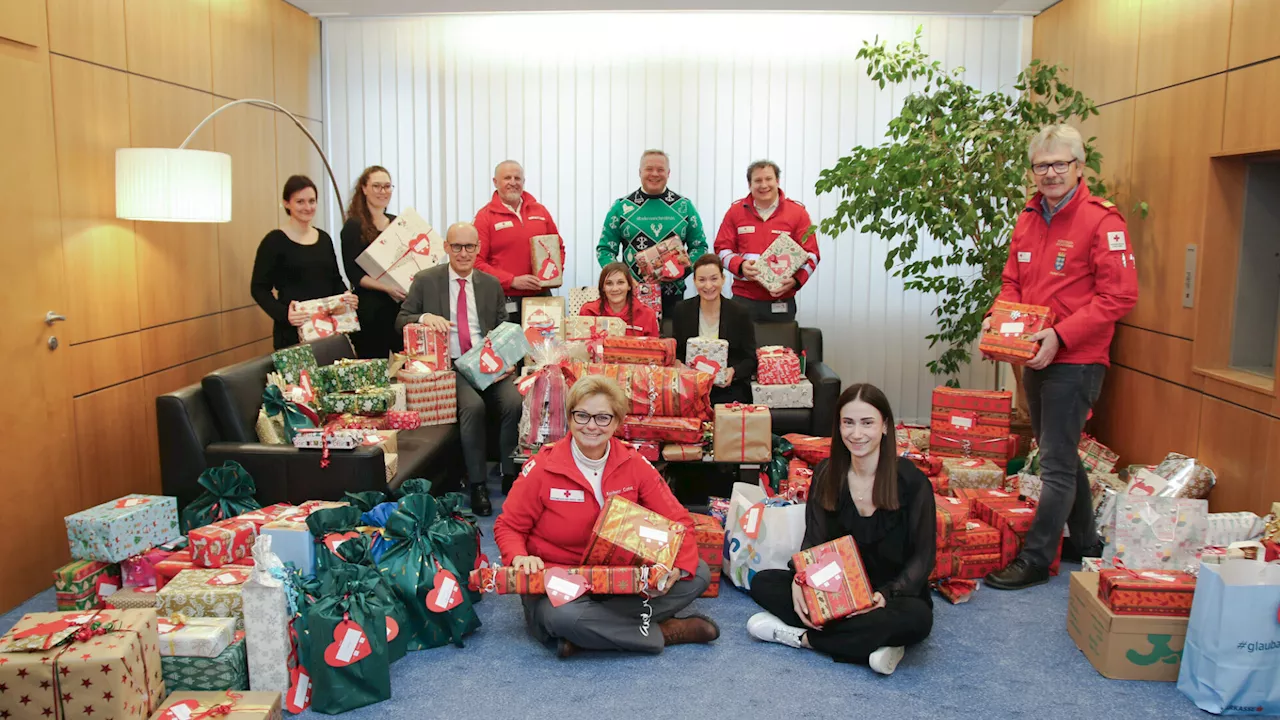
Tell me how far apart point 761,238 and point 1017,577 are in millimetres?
2770

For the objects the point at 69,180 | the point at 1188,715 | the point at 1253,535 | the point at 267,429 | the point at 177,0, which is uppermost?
the point at 177,0

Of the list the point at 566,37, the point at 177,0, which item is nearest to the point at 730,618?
the point at 177,0

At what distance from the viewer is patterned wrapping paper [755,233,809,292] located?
5.99 m

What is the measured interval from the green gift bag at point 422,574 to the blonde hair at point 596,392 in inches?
28.5

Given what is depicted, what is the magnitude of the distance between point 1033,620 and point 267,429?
3.23 meters

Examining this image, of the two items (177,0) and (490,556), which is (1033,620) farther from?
(177,0)

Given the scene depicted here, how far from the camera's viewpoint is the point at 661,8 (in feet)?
21.7

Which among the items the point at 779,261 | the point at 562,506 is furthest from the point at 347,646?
the point at 779,261

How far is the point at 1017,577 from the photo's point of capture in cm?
416

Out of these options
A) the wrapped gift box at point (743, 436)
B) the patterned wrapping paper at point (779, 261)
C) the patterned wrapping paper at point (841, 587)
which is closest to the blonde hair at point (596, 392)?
the patterned wrapping paper at point (841, 587)

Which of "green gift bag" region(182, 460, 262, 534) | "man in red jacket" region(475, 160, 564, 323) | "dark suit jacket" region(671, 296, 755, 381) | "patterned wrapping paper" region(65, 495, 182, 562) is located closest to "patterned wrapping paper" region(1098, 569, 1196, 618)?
"dark suit jacket" region(671, 296, 755, 381)

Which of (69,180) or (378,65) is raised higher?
(378,65)

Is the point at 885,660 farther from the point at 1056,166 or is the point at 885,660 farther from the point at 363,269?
the point at 363,269

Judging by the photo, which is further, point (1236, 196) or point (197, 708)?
point (1236, 196)
